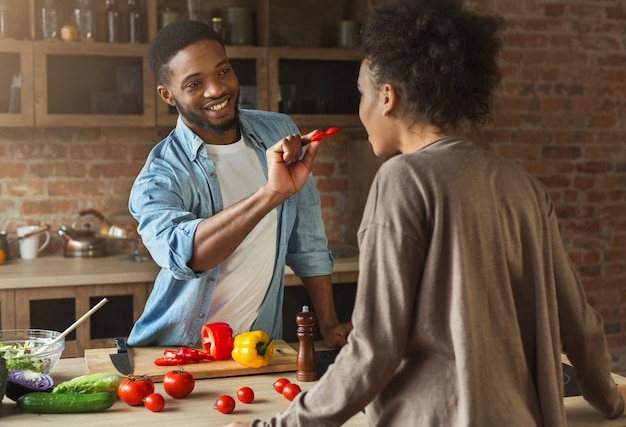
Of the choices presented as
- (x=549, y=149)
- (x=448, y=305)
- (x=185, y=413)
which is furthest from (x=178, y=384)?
(x=549, y=149)

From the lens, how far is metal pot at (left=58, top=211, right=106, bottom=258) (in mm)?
4230

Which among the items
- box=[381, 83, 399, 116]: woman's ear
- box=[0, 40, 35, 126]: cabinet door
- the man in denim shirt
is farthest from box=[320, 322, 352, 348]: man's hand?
box=[0, 40, 35, 126]: cabinet door

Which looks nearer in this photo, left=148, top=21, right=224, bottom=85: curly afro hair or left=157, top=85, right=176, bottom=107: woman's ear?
left=148, top=21, right=224, bottom=85: curly afro hair

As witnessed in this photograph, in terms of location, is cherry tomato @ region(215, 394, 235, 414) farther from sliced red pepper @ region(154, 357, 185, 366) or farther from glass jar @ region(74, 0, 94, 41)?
glass jar @ region(74, 0, 94, 41)


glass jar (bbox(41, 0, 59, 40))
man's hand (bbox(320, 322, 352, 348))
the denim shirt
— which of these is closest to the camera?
the denim shirt

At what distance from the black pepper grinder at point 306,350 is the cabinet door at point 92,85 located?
7.70 feet

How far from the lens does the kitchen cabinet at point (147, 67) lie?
4039 mm

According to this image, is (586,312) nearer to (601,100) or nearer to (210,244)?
(210,244)

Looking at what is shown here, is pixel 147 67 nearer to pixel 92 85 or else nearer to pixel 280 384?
pixel 92 85

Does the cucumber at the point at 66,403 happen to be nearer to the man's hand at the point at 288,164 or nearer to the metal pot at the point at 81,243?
the man's hand at the point at 288,164

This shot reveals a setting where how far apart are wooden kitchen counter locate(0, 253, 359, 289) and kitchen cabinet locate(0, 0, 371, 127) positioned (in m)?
0.68

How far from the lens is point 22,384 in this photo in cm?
189

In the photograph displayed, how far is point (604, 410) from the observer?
1757 millimetres

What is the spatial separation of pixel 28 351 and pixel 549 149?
3.44m
